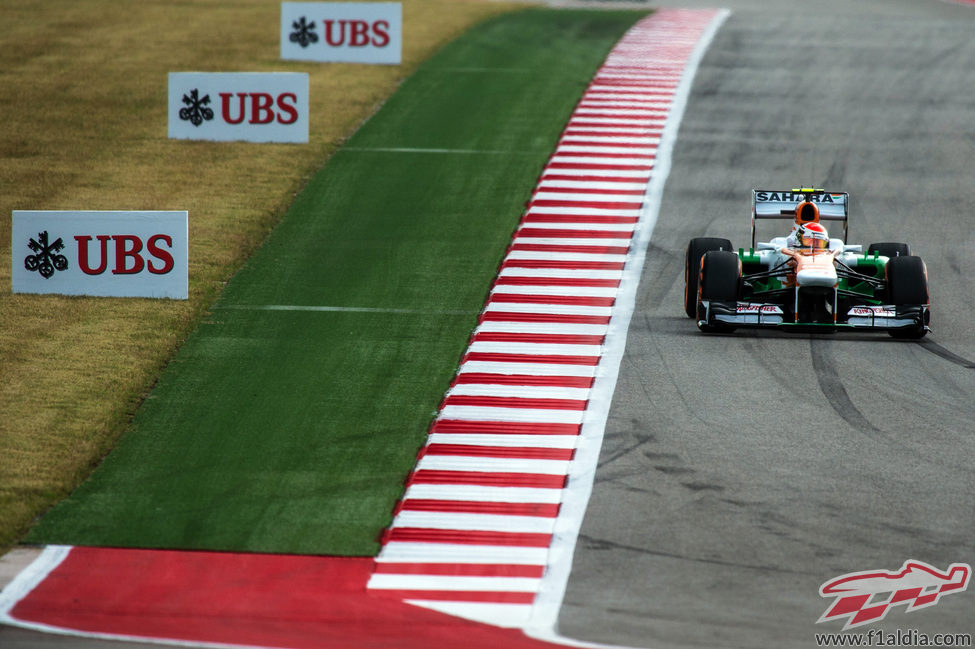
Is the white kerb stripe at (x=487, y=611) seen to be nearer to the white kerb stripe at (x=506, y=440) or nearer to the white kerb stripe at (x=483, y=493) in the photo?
the white kerb stripe at (x=483, y=493)

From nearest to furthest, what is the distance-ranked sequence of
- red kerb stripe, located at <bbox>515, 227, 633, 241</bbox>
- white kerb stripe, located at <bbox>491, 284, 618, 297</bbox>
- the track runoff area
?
the track runoff area < white kerb stripe, located at <bbox>491, 284, 618, 297</bbox> < red kerb stripe, located at <bbox>515, 227, 633, 241</bbox>

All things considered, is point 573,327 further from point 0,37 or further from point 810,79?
point 0,37

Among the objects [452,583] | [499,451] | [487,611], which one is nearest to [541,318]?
[499,451]

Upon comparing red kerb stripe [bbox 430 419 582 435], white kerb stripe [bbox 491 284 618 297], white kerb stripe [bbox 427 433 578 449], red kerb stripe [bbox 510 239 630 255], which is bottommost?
white kerb stripe [bbox 427 433 578 449]

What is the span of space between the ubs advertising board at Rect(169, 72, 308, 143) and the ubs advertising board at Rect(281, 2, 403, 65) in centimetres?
572

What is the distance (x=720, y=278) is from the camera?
51.0 ft

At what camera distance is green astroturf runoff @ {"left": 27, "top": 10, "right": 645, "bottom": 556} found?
11.7 m

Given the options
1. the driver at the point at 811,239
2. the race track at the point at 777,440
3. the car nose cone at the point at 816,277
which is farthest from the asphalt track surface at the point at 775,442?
the driver at the point at 811,239

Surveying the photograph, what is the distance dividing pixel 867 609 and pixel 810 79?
2029cm

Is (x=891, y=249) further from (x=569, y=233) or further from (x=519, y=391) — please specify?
(x=519, y=391)

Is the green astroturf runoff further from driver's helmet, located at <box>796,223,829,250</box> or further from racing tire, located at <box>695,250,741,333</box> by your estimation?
driver's helmet, located at <box>796,223,829,250</box>

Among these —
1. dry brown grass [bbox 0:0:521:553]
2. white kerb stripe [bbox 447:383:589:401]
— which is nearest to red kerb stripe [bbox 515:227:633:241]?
dry brown grass [bbox 0:0:521:553]

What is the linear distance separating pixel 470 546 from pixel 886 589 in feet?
10.1

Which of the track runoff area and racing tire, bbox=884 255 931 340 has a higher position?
racing tire, bbox=884 255 931 340
